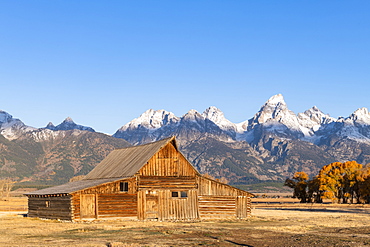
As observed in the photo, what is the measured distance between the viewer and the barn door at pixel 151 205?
54.1 metres

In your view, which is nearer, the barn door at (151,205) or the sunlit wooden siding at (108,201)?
the sunlit wooden siding at (108,201)

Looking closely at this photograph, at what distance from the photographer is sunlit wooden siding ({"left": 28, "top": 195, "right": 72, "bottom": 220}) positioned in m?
51.4

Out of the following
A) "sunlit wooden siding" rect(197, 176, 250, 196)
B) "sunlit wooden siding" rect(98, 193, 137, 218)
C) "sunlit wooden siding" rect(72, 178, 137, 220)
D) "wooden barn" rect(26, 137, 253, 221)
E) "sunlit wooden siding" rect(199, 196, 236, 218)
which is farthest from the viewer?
"sunlit wooden siding" rect(197, 176, 250, 196)

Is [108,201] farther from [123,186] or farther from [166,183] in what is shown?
[166,183]

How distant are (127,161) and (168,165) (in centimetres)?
563

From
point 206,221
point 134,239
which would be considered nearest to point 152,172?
point 206,221

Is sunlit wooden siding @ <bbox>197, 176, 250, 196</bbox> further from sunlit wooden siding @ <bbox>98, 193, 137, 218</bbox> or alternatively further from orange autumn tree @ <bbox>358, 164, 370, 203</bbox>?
orange autumn tree @ <bbox>358, 164, 370, 203</bbox>

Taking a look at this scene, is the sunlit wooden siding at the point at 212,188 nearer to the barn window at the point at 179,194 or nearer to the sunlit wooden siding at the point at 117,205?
the barn window at the point at 179,194

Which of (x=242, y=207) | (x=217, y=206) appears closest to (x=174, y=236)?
(x=217, y=206)

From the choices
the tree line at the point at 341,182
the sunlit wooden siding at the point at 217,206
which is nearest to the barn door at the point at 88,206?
the sunlit wooden siding at the point at 217,206

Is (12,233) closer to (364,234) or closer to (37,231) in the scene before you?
(37,231)

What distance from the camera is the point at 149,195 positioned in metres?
54.6

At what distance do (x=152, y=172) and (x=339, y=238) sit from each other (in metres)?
23.3

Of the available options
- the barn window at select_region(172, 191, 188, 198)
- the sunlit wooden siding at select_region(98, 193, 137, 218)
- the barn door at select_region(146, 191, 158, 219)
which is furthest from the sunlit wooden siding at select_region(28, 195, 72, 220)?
the barn window at select_region(172, 191, 188, 198)
